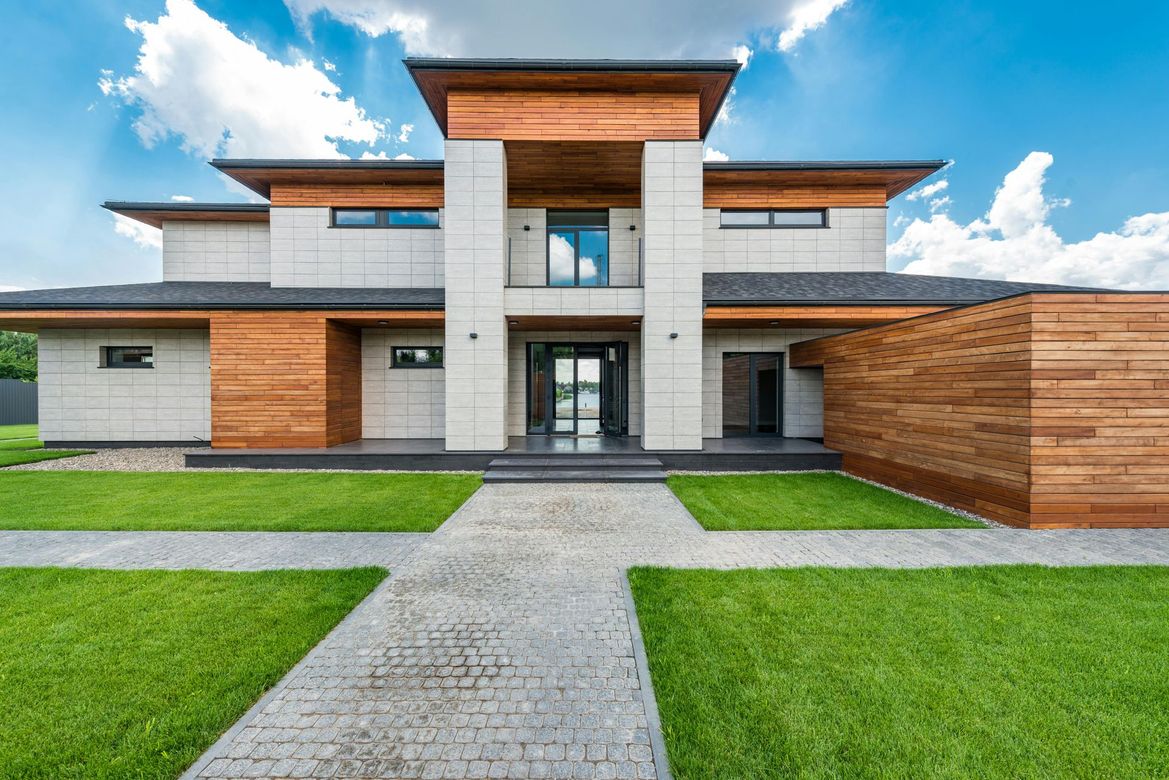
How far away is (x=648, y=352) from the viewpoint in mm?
9320

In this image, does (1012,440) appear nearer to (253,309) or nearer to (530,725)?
(530,725)

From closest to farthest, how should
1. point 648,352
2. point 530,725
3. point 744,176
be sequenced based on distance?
point 530,725, point 648,352, point 744,176

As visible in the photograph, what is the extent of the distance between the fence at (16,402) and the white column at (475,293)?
2536cm

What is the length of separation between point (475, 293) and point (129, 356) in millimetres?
10579

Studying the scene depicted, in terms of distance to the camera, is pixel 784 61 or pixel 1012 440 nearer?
pixel 1012 440

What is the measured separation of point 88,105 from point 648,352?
2707 centimetres

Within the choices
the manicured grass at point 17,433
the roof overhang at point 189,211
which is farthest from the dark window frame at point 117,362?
the manicured grass at point 17,433

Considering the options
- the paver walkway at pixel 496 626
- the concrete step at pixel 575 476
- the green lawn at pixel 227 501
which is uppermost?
the concrete step at pixel 575 476

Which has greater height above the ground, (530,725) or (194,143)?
(194,143)

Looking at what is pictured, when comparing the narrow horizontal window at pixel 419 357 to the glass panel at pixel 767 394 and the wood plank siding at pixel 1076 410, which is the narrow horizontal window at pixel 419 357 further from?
the wood plank siding at pixel 1076 410

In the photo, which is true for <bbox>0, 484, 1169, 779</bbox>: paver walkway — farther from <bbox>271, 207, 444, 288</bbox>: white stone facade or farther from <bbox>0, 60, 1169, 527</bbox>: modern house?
<bbox>271, 207, 444, 288</bbox>: white stone facade

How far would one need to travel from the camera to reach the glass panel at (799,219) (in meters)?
12.1

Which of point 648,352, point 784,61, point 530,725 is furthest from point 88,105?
point 784,61

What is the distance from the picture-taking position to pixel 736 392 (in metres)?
12.2
